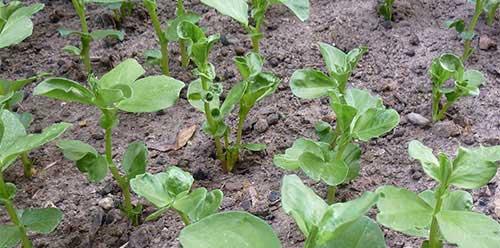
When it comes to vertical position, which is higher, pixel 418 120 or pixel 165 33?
pixel 165 33

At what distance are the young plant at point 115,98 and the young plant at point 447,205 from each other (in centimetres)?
42

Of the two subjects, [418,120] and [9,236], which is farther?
[418,120]

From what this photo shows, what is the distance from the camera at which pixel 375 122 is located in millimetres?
1227

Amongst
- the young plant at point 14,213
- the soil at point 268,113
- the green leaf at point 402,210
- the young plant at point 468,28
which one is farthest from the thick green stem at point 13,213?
the young plant at point 468,28

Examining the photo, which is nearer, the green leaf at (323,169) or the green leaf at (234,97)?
the green leaf at (323,169)

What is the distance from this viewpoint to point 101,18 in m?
2.02

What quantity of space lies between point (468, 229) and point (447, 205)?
13 centimetres

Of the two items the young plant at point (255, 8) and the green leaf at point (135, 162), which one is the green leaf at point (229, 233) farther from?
the young plant at point (255, 8)

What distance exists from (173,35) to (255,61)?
0.32 meters

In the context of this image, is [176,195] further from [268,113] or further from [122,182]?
[268,113]

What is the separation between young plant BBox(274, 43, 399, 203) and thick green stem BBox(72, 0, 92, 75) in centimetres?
62

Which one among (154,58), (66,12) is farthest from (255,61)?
(66,12)

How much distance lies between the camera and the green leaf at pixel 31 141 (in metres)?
1.11

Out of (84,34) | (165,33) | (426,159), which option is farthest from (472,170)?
(84,34)
